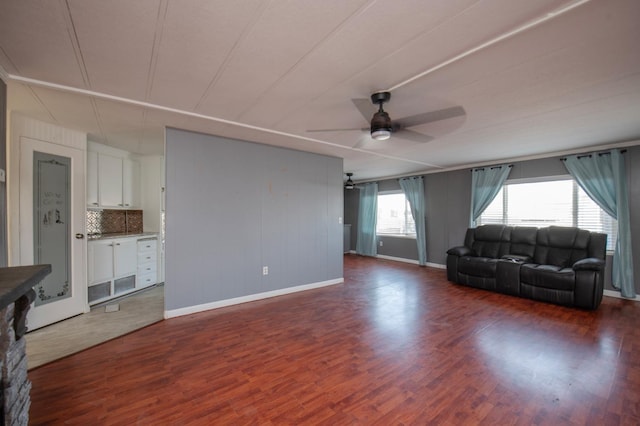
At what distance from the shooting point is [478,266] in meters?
4.60

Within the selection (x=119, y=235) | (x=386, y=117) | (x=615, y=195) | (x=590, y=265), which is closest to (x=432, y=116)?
(x=386, y=117)

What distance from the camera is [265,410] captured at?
176 cm

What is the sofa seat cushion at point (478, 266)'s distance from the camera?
14.6 feet

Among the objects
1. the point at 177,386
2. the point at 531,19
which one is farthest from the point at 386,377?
the point at 531,19

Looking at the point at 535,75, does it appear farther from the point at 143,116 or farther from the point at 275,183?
the point at 143,116

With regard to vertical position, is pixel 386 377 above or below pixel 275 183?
below

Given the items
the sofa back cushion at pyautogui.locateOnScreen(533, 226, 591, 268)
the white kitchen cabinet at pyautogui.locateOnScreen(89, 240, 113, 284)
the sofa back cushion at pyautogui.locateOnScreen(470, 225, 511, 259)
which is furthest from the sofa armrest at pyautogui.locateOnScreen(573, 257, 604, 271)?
the white kitchen cabinet at pyautogui.locateOnScreen(89, 240, 113, 284)

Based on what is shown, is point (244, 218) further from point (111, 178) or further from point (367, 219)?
point (367, 219)

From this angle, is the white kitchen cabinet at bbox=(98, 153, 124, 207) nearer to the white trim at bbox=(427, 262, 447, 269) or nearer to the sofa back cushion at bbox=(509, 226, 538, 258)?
the white trim at bbox=(427, 262, 447, 269)

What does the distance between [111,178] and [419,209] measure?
636 cm

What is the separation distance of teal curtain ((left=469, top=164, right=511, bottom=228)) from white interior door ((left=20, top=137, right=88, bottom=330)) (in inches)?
266

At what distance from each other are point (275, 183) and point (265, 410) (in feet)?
9.92

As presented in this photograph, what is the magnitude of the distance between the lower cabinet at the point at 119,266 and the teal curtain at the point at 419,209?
5.77m

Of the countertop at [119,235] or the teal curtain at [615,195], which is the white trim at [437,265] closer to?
the teal curtain at [615,195]
